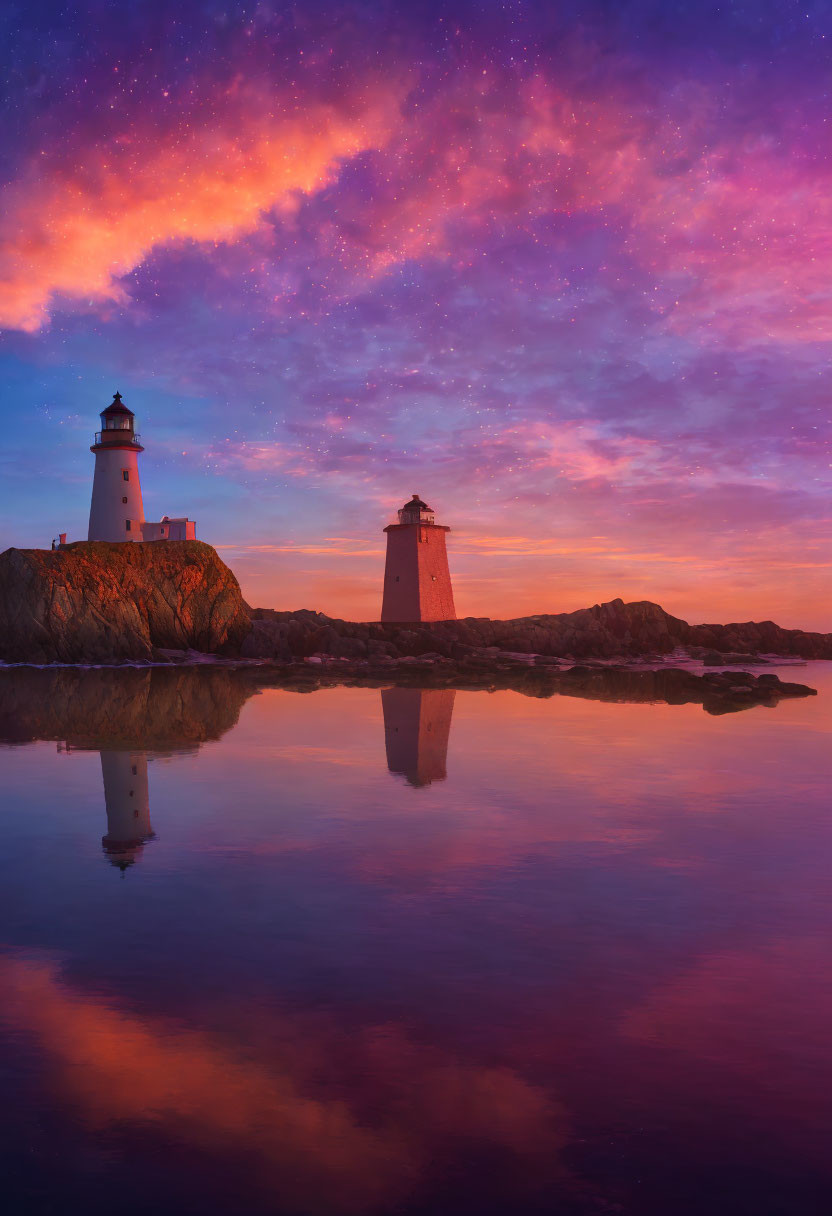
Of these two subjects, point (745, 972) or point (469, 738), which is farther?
point (469, 738)

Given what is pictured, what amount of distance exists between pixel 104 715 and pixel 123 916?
1738cm

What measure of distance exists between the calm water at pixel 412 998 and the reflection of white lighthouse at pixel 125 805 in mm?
75

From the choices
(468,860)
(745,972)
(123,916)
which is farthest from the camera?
(468,860)

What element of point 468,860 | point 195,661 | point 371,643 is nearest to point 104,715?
point 468,860

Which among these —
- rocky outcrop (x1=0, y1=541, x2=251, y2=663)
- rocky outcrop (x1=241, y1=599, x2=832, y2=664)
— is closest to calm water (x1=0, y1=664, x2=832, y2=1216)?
rocky outcrop (x1=0, y1=541, x2=251, y2=663)

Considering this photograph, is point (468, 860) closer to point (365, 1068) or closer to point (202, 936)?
point (202, 936)

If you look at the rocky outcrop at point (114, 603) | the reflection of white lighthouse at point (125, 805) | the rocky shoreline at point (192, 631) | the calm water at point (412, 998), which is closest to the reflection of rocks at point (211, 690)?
the reflection of white lighthouse at point (125, 805)

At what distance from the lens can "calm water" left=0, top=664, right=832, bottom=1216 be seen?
467 centimetres

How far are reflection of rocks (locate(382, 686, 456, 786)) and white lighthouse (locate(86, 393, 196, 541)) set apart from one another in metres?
26.9

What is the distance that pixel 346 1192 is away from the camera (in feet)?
14.7

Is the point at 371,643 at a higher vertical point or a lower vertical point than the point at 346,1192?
higher

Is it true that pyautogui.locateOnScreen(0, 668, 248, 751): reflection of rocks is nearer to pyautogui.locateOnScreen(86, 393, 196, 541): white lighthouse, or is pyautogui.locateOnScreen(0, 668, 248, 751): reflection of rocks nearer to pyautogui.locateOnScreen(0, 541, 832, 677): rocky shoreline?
pyautogui.locateOnScreen(0, 541, 832, 677): rocky shoreline

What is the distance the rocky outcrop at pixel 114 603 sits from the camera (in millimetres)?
49156

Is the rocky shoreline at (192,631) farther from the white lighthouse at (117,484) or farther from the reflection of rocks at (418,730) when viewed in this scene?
the reflection of rocks at (418,730)
